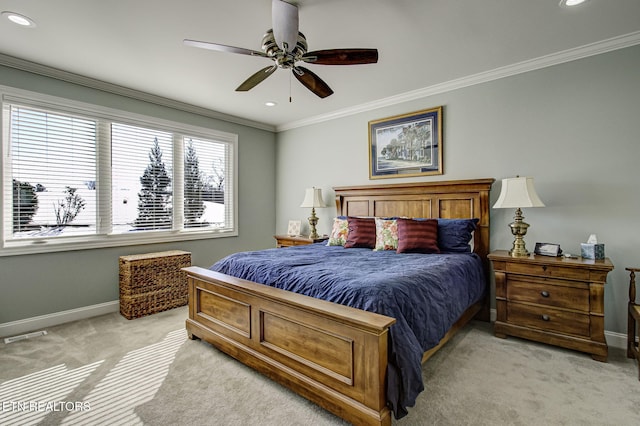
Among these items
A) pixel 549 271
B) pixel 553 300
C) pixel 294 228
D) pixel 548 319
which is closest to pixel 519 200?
pixel 549 271

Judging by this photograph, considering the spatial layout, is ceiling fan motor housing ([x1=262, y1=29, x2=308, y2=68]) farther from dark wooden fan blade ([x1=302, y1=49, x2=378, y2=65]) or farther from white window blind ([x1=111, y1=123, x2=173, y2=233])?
white window blind ([x1=111, y1=123, x2=173, y2=233])

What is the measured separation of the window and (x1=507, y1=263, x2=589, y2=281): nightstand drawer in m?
3.81

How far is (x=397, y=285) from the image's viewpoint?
73.9 inches

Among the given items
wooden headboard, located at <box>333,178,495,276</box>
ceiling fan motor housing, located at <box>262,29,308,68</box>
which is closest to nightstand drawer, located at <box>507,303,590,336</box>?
wooden headboard, located at <box>333,178,495,276</box>

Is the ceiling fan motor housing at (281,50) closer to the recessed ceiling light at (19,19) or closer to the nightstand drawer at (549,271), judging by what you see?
the recessed ceiling light at (19,19)

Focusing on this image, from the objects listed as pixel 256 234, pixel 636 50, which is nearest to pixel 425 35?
pixel 636 50

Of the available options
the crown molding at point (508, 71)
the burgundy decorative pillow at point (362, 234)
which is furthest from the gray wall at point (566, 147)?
the burgundy decorative pillow at point (362, 234)

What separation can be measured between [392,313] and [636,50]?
3114mm

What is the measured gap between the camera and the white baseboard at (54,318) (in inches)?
118

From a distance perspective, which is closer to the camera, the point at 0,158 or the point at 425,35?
the point at 425,35

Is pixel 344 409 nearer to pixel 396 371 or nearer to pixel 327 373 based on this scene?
pixel 327 373

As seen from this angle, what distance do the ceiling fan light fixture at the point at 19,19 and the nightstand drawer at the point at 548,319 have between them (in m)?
4.56

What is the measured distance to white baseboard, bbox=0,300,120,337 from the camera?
2993 millimetres

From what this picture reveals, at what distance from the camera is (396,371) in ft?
5.16
